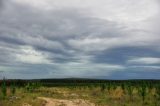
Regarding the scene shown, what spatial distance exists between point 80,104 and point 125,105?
6577 mm

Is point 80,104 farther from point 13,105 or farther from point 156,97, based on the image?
point 156,97

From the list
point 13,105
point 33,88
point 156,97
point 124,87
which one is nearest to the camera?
point 13,105

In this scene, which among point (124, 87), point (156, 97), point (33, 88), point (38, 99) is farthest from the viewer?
point (33, 88)

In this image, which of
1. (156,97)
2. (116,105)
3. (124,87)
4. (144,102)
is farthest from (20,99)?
(124,87)

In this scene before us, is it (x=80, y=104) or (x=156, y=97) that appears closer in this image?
(x=80, y=104)

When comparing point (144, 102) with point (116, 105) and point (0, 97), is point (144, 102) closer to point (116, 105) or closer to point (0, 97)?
point (116, 105)

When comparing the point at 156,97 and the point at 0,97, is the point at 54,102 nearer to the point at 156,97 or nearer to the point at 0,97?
the point at 0,97

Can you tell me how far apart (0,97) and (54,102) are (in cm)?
1009

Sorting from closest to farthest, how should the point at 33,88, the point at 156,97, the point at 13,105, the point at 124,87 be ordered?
the point at 13,105
the point at 156,97
the point at 124,87
the point at 33,88

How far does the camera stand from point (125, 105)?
1898 inches

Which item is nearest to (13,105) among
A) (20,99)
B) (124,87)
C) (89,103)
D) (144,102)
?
(20,99)

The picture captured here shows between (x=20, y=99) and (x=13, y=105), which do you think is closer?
(x=13, y=105)

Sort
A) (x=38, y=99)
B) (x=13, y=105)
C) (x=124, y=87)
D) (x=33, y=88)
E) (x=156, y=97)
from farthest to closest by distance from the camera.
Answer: (x=33, y=88) → (x=124, y=87) → (x=156, y=97) → (x=38, y=99) → (x=13, y=105)

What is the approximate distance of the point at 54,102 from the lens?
47219 millimetres
